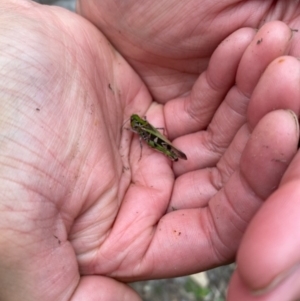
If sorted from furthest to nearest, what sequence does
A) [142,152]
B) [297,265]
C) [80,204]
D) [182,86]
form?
[182,86] < [142,152] < [80,204] < [297,265]

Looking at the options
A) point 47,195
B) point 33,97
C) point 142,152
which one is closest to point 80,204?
point 47,195

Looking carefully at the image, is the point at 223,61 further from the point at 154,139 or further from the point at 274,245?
the point at 274,245

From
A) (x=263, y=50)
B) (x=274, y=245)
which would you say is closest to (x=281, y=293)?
(x=274, y=245)

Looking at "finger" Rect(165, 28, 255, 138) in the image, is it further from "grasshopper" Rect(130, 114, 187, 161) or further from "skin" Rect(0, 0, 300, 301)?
"grasshopper" Rect(130, 114, 187, 161)

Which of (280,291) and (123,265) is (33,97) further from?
(280,291)

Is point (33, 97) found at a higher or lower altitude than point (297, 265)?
lower

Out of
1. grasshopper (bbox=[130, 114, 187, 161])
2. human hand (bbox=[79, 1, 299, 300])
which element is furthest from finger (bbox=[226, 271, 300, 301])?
grasshopper (bbox=[130, 114, 187, 161])

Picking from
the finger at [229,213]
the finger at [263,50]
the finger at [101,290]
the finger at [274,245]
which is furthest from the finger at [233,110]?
the finger at [101,290]

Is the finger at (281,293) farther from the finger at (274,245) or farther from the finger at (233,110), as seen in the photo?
the finger at (233,110)
